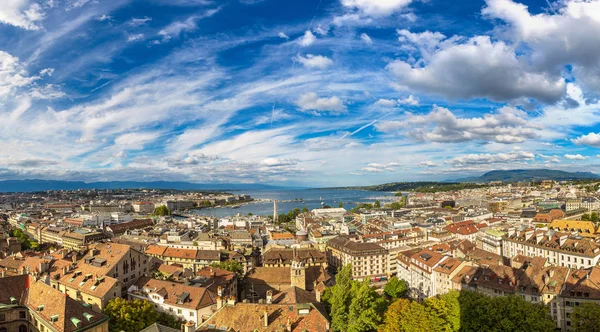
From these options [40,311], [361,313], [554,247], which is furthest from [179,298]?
[554,247]

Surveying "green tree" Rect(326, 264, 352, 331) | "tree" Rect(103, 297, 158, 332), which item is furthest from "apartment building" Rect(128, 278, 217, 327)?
"green tree" Rect(326, 264, 352, 331)

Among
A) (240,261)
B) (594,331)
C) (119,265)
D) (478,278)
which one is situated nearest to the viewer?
(594,331)

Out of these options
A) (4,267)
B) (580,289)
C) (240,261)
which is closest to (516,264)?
(580,289)

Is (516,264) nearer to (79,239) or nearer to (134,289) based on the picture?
(134,289)

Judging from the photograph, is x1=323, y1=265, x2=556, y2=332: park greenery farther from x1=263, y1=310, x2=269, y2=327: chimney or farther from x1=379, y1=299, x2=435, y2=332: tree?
x1=263, y1=310, x2=269, y2=327: chimney

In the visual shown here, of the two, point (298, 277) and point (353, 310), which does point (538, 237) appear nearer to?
point (298, 277)
